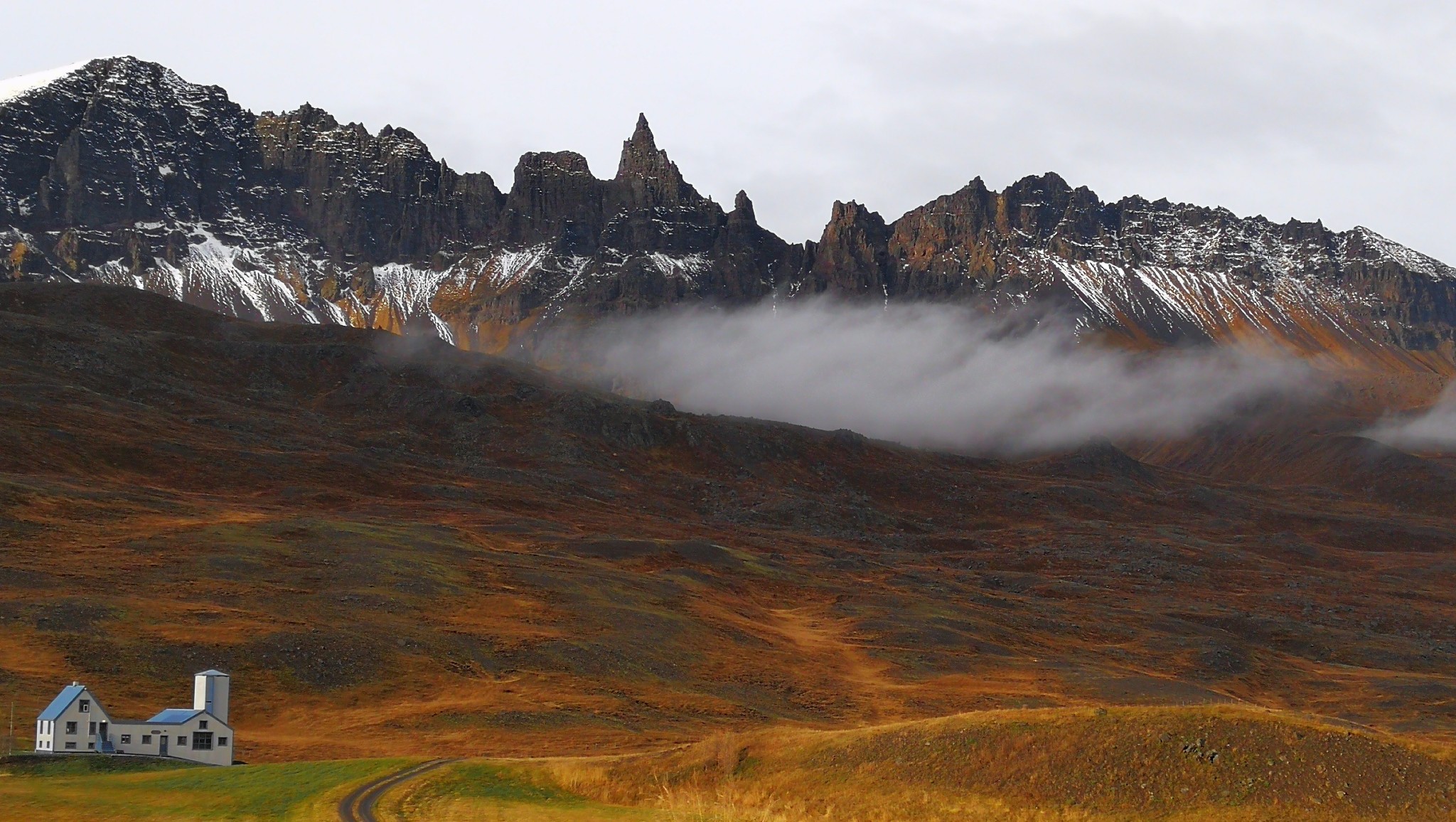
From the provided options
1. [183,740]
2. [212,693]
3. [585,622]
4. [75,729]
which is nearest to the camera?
[75,729]

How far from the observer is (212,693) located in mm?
59281

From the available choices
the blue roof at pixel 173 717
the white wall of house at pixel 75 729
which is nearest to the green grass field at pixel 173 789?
the white wall of house at pixel 75 729

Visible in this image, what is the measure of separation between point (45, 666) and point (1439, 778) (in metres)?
70.6

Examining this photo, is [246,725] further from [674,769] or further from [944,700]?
[944,700]

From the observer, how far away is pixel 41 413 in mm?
172250

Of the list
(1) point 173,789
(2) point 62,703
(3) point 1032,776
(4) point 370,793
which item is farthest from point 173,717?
(3) point 1032,776

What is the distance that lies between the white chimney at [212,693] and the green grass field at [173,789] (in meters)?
7.06

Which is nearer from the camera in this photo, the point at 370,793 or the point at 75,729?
the point at 370,793

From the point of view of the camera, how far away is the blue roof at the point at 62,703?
52.8m

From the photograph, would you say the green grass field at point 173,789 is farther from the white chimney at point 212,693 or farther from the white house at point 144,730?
the white chimney at point 212,693

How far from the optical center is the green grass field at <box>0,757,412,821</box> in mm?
41344

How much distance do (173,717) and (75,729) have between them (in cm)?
415

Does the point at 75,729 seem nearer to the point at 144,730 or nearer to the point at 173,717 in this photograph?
the point at 144,730

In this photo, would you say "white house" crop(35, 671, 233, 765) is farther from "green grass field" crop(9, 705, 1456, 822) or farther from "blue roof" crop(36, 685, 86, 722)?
"green grass field" crop(9, 705, 1456, 822)
